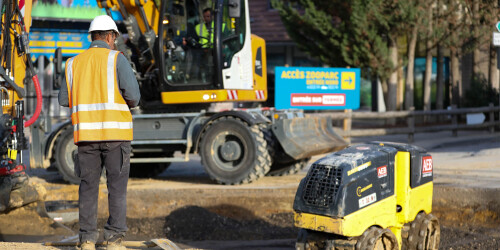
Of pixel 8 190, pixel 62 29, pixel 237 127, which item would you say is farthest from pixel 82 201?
pixel 62 29

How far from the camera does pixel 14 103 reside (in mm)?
9016

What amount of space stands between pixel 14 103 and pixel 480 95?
1779cm

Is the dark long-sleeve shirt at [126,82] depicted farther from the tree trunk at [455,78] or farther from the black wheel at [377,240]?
the tree trunk at [455,78]

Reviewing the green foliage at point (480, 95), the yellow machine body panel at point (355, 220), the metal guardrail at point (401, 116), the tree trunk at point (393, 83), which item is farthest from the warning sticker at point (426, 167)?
the green foliage at point (480, 95)

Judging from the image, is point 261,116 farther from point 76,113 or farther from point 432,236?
point 76,113

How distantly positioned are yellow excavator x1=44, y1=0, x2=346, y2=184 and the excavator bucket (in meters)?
0.02

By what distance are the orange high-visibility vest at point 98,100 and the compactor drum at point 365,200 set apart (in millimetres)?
1731

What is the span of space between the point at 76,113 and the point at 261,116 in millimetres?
6525

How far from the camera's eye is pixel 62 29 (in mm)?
26328

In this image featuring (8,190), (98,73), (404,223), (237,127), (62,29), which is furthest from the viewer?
(62,29)

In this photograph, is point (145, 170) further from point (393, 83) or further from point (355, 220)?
point (393, 83)

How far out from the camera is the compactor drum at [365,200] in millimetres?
6199

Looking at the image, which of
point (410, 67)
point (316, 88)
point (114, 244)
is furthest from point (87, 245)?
point (410, 67)

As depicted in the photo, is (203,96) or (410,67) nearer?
(203,96)
